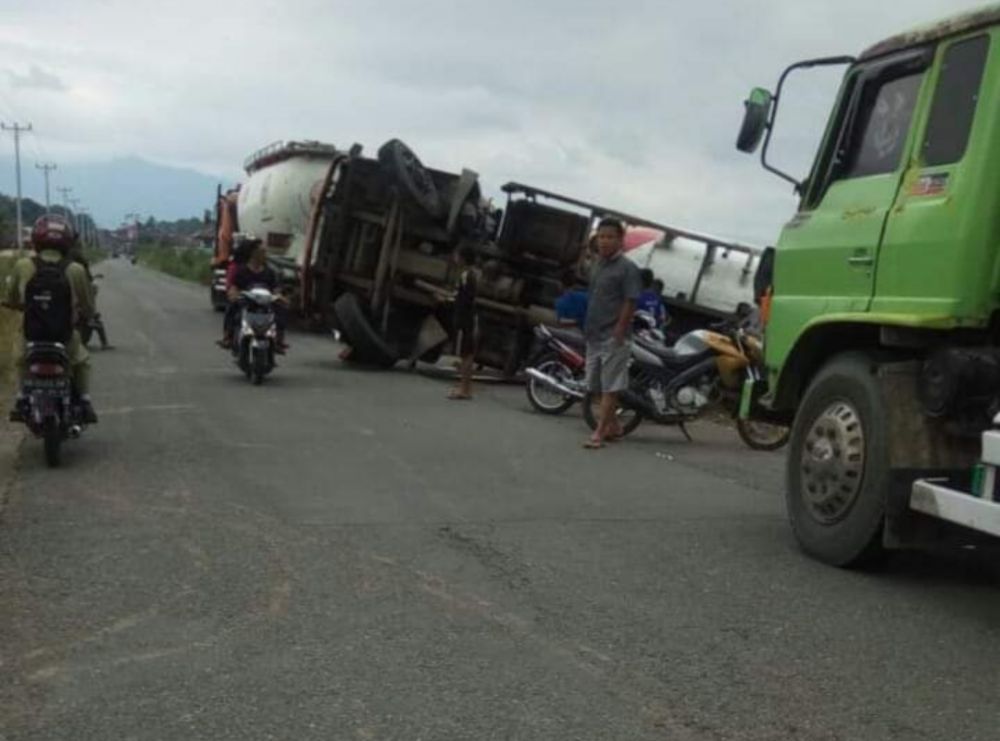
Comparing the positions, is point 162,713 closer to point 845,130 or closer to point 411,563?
point 411,563

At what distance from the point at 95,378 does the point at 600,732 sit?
1124 cm

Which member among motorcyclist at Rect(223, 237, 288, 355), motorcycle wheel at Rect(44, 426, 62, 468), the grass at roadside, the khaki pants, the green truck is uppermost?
the green truck

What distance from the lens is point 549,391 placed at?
476 inches

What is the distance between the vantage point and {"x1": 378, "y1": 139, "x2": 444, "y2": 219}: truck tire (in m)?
14.7

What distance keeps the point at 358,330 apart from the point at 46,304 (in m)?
7.20

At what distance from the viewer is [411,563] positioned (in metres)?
5.78

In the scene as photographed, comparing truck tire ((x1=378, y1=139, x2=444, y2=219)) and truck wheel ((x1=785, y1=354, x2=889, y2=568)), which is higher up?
truck tire ((x1=378, y1=139, x2=444, y2=219))

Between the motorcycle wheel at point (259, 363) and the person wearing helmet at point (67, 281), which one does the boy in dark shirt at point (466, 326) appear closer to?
the motorcycle wheel at point (259, 363)

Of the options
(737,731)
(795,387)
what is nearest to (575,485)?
(795,387)

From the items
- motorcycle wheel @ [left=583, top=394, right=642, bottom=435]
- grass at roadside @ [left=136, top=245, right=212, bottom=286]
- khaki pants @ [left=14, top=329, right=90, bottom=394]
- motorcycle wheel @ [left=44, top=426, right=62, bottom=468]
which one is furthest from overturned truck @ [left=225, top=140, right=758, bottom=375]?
grass at roadside @ [left=136, top=245, right=212, bottom=286]

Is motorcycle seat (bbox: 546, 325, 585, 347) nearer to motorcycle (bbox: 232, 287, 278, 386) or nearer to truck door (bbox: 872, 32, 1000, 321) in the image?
motorcycle (bbox: 232, 287, 278, 386)

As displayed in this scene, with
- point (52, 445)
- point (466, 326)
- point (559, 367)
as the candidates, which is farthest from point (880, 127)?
point (466, 326)

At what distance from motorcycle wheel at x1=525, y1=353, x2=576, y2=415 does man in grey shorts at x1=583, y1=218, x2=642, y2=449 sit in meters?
1.67

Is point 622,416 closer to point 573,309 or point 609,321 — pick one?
point 609,321
